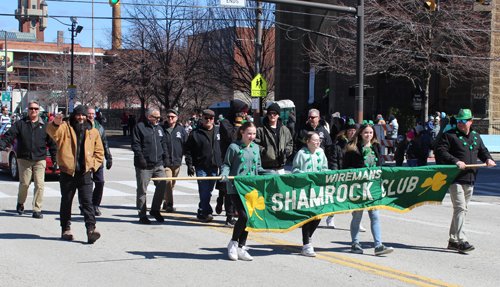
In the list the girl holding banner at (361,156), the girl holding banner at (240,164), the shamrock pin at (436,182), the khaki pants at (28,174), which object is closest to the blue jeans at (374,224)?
the girl holding banner at (361,156)

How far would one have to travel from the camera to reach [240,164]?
23.2ft

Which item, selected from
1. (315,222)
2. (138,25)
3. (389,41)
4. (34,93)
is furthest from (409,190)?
(34,93)

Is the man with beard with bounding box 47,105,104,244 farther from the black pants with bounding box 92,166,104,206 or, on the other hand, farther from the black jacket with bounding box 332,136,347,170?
the black jacket with bounding box 332,136,347,170

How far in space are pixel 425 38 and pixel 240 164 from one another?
20.4 meters

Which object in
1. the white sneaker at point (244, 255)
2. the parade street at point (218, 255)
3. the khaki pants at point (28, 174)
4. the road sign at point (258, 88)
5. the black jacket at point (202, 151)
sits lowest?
the parade street at point (218, 255)

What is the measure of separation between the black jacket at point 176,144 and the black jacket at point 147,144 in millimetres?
628

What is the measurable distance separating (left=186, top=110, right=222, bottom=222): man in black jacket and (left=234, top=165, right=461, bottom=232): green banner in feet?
9.14

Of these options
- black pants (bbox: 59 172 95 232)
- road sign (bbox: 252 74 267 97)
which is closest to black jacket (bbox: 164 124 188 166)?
black pants (bbox: 59 172 95 232)

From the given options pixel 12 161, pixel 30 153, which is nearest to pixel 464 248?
pixel 30 153

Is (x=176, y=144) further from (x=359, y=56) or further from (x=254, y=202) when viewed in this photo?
(x=359, y=56)

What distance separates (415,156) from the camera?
1567cm

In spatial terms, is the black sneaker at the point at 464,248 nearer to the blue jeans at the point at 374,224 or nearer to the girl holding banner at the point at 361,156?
the girl holding banner at the point at 361,156

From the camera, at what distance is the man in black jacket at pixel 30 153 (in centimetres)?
970

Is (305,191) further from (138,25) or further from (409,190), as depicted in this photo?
(138,25)
